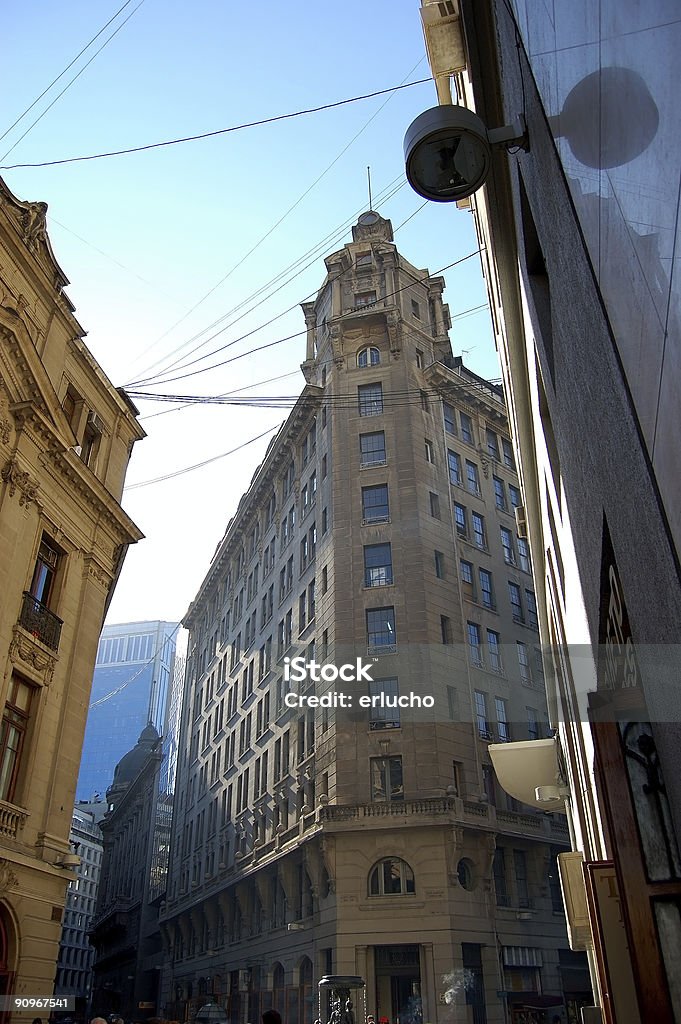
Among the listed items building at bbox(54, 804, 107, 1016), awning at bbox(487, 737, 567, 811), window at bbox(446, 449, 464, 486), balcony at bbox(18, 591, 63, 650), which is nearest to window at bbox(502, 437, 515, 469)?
window at bbox(446, 449, 464, 486)

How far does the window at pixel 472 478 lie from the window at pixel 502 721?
12.4 meters

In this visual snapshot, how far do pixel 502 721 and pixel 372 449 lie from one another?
15935mm

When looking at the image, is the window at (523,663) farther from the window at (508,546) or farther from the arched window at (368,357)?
the arched window at (368,357)

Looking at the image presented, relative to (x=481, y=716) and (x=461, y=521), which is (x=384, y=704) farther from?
(x=461, y=521)

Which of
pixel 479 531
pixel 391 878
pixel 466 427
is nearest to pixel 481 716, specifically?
pixel 391 878

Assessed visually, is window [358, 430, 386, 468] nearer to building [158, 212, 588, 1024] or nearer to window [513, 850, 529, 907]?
building [158, 212, 588, 1024]

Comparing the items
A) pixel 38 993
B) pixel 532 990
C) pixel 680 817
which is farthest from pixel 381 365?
pixel 680 817

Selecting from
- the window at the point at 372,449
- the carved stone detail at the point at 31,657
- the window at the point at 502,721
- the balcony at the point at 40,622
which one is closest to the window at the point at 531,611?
the window at the point at 502,721

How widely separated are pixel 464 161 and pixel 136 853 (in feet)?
288

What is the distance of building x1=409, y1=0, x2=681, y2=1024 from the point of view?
223cm

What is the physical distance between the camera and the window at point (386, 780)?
3247 cm

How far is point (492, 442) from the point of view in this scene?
1921 inches

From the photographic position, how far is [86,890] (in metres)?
119

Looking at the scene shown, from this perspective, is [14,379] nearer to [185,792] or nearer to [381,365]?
[381,365]
